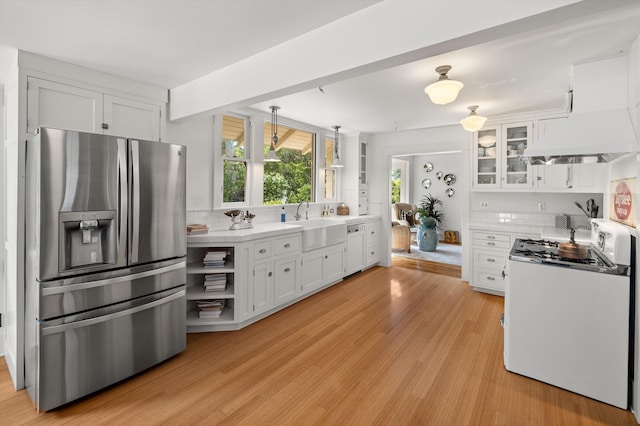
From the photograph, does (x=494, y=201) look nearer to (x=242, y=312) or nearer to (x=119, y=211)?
(x=242, y=312)

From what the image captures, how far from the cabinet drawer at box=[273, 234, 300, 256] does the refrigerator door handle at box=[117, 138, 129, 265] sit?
156 centimetres

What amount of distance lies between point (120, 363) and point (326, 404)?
1541 mm

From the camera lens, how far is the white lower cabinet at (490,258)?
4242 millimetres

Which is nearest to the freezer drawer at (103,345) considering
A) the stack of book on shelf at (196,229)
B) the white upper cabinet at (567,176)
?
the stack of book on shelf at (196,229)

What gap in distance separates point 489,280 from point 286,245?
116 inches

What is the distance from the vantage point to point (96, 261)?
220 cm

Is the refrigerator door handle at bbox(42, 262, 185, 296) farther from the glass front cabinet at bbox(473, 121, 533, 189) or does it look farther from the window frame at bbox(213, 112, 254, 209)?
the glass front cabinet at bbox(473, 121, 533, 189)

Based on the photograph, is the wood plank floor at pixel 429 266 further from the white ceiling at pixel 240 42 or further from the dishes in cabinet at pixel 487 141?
the white ceiling at pixel 240 42

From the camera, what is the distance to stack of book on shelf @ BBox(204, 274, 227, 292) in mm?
3191

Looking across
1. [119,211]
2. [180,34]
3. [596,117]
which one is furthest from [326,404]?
[596,117]

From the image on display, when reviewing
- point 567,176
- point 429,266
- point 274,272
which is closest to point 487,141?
point 567,176

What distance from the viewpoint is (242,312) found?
3.19 meters

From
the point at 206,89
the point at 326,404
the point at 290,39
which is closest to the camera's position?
the point at 326,404

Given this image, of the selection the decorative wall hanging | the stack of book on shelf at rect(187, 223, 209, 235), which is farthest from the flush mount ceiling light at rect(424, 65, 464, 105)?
the decorative wall hanging
